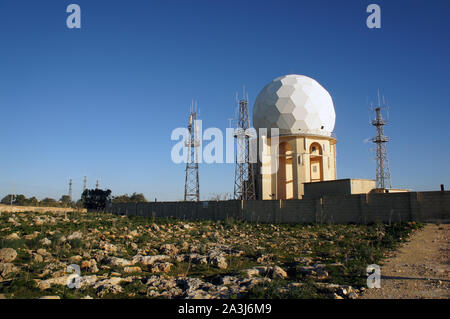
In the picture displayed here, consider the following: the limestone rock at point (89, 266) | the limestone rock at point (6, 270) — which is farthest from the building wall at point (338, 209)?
the limestone rock at point (6, 270)

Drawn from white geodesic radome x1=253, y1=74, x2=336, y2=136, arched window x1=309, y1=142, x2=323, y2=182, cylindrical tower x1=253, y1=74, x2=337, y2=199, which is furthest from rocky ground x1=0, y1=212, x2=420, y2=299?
white geodesic radome x1=253, y1=74, x2=336, y2=136

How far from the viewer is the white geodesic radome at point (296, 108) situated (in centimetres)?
3167

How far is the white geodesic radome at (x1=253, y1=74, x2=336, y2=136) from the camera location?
31672 mm

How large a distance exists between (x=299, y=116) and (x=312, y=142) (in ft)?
9.05

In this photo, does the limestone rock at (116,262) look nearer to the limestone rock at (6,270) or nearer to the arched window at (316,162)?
the limestone rock at (6,270)

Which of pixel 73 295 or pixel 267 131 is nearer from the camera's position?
pixel 73 295

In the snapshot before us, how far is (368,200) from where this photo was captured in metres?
19.0

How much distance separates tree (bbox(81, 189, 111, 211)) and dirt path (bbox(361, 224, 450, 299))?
45.9 m

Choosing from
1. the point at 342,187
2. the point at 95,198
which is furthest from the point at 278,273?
the point at 95,198

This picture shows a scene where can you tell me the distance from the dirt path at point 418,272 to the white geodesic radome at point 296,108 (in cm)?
1896

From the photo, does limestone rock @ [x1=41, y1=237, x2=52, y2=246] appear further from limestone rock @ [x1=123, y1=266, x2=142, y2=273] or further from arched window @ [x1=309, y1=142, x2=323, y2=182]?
arched window @ [x1=309, y1=142, x2=323, y2=182]

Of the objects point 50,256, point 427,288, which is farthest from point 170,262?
point 427,288

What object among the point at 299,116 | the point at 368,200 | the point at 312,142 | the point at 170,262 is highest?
the point at 299,116
